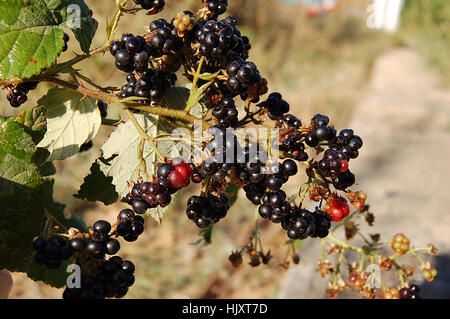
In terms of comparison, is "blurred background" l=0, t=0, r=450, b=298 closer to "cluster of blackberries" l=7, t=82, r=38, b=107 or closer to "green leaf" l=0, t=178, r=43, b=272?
"cluster of blackberries" l=7, t=82, r=38, b=107

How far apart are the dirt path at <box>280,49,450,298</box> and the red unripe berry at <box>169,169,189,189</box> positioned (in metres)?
1.30

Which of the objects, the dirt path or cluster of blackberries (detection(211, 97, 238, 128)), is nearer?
cluster of blackberries (detection(211, 97, 238, 128))

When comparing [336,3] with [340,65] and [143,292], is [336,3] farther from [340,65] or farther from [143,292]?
[143,292]

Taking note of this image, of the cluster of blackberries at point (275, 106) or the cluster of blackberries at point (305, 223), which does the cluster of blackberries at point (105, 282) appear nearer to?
the cluster of blackberries at point (305, 223)

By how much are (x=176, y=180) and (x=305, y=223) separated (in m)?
0.22

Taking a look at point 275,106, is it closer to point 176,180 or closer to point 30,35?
point 176,180

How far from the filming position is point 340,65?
6820 mm

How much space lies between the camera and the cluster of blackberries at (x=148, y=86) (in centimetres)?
68

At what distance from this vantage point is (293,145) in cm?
67

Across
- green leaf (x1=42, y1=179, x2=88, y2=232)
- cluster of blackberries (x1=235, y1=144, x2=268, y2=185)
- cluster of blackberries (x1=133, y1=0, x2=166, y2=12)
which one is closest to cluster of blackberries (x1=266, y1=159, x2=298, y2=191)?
cluster of blackberries (x1=235, y1=144, x2=268, y2=185)

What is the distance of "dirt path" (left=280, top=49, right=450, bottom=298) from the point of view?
75.1 inches

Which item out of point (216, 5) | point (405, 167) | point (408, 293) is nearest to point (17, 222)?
point (216, 5)

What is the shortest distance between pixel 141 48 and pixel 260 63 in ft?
16.8
